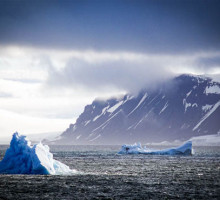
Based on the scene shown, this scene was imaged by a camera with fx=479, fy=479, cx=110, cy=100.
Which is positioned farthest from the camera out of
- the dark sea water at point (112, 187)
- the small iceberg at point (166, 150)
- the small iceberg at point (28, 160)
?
the small iceberg at point (166, 150)

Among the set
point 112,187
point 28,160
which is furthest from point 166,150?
point 112,187

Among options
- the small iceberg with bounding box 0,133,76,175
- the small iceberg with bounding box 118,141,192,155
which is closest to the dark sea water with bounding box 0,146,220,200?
the small iceberg with bounding box 0,133,76,175

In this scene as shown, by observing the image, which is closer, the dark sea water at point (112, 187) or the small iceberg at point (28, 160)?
the dark sea water at point (112, 187)

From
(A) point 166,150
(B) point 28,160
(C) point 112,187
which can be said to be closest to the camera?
(C) point 112,187

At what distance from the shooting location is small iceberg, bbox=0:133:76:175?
50.7 meters

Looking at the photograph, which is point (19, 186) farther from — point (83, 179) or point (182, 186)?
point (182, 186)

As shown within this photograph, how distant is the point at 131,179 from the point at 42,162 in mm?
9826

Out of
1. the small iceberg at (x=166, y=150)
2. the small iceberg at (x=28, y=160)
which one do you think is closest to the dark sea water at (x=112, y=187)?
the small iceberg at (x=28, y=160)

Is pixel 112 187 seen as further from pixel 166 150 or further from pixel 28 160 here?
pixel 166 150

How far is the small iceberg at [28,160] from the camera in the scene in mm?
50719

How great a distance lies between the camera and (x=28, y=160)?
173 feet

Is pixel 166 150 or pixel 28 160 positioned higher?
pixel 166 150

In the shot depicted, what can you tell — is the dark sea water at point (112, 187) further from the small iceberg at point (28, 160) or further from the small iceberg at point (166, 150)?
the small iceberg at point (166, 150)

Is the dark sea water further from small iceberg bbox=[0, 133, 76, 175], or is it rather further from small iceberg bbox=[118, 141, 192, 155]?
small iceberg bbox=[118, 141, 192, 155]
